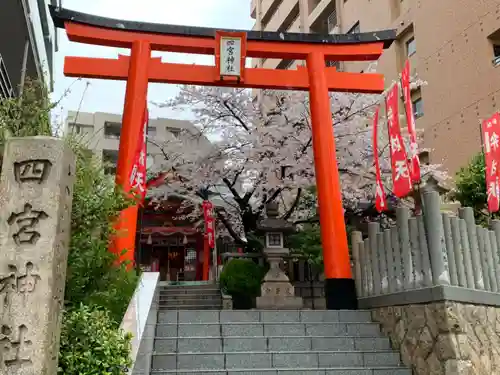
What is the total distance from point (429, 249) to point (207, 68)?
654 centimetres

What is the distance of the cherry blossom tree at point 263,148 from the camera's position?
1411 cm

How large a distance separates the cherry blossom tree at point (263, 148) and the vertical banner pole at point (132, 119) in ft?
14.5

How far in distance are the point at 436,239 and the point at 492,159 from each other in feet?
14.0

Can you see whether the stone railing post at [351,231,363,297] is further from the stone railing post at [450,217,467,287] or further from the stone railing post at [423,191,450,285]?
the stone railing post at [423,191,450,285]

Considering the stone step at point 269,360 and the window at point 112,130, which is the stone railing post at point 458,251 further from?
the window at point 112,130

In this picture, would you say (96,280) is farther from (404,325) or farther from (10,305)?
(404,325)

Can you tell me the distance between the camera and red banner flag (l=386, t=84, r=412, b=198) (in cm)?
725

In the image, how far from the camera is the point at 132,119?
1029 centimetres

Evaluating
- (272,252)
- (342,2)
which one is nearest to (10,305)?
(272,252)

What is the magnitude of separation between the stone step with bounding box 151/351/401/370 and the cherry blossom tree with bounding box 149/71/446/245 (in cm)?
687

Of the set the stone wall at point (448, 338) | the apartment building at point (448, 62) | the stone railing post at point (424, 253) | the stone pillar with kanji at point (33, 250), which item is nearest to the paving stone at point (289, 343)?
the stone wall at point (448, 338)

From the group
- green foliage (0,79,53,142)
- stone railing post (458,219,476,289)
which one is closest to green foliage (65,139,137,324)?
green foliage (0,79,53,142)

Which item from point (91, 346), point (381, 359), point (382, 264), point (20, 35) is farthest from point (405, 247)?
point (20, 35)

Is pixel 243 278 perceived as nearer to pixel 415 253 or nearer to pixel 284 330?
pixel 284 330
